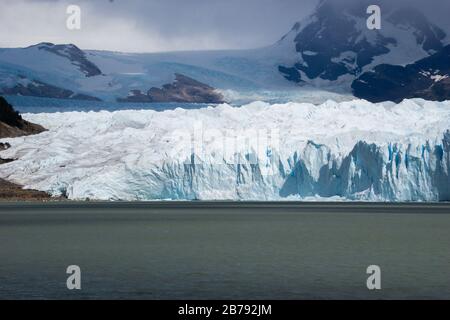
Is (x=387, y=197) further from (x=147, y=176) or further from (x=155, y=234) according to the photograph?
(x=155, y=234)

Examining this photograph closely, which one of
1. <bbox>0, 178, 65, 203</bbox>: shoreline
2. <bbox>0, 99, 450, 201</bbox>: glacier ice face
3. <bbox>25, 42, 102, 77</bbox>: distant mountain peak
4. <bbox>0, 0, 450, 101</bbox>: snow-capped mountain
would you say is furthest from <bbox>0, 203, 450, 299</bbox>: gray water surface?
<bbox>25, 42, 102, 77</bbox>: distant mountain peak

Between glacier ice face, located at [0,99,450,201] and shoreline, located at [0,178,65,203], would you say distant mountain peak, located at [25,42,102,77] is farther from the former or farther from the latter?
glacier ice face, located at [0,99,450,201]

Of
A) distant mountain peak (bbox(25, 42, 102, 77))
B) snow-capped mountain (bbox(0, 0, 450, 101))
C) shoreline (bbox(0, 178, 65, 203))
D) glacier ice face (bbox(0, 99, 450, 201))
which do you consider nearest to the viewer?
glacier ice face (bbox(0, 99, 450, 201))

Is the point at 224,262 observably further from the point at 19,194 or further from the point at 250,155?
the point at 19,194

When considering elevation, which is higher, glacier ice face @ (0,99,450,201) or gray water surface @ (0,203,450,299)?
glacier ice face @ (0,99,450,201)

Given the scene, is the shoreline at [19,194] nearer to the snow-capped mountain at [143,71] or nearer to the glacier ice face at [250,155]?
the glacier ice face at [250,155]

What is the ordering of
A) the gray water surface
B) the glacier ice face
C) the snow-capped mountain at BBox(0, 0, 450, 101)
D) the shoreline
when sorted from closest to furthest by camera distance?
the gray water surface
the glacier ice face
the shoreline
the snow-capped mountain at BBox(0, 0, 450, 101)

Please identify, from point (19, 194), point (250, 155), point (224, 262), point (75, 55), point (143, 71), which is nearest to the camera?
point (224, 262)

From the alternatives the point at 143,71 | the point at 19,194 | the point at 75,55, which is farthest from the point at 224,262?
the point at 75,55

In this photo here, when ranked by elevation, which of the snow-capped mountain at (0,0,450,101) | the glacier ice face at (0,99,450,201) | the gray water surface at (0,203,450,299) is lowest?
the gray water surface at (0,203,450,299)
